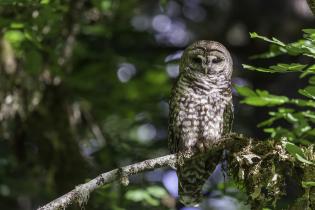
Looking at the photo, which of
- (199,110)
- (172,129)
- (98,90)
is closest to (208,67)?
(199,110)

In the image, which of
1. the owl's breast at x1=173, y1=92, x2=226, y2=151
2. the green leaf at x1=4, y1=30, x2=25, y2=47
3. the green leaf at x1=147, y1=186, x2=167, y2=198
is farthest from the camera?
the green leaf at x1=4, y1=30, x2=25, y2=47

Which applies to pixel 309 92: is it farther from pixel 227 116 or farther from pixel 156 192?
pixel 156 192

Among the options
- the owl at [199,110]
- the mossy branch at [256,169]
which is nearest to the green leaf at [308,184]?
the mossy branch at [256,169]

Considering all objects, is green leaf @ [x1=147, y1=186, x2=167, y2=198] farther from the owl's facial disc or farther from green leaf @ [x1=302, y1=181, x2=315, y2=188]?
green leaf @ [x1=302, y1=181, x2=315, y2=188]

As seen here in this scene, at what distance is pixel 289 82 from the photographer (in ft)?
19.9

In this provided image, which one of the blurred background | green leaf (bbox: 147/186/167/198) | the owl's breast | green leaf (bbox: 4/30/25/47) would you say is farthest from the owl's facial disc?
green leaf (bbox: 4/30/25/47)

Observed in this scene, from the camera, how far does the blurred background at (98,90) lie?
5.18 meters

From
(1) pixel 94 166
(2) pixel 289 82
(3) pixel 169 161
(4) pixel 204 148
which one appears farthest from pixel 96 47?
(3) pixel 169 161

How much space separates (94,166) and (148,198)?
871 millimetres

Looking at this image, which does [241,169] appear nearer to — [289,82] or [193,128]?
[193,128]

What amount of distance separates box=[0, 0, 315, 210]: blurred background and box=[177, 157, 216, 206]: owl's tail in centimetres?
25

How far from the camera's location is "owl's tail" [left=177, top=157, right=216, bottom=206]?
14.9 feet

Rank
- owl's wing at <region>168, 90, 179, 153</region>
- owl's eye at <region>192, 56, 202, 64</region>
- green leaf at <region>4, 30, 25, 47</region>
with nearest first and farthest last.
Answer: owl's wing at <region>168, 90, 179, 153</region> < owl's eye at <region>192, 56, 202, 64</region> < green leaf at <region>4, 30, 25, 47</region>

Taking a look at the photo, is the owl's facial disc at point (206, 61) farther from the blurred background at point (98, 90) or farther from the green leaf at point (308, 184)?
the green leaf at point (308, 184)
